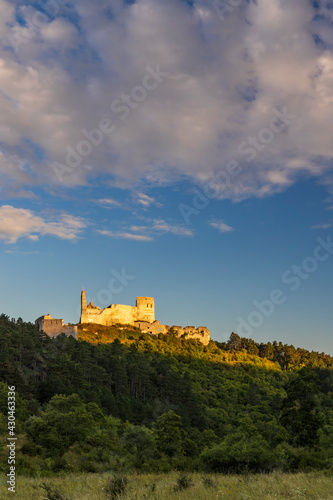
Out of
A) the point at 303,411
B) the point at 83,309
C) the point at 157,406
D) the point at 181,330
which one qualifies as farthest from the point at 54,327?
the point at 303,411

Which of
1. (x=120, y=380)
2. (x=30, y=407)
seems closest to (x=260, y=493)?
(x=30, y=407)

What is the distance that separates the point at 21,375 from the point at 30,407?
6.06 meters

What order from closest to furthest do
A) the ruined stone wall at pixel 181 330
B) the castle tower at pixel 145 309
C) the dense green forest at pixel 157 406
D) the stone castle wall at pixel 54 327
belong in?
1. the dense green forest at pixel 157 406
2. the stone castle wall at pixel 54 327
3. the ruined stone wall at pixel 181 330
4. the castle tower at pixel 145 309

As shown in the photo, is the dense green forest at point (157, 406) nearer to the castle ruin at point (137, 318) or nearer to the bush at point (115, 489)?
the castle ruin at point (137, 318)

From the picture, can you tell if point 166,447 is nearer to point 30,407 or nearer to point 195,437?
point 195,437

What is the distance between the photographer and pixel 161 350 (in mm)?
94875

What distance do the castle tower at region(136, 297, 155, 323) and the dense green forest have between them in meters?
12.7

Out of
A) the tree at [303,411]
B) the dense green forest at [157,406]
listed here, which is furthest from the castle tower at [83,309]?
the tree at [303,411]

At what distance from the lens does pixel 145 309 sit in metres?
126

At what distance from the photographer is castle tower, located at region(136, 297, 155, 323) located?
A: 125 meters

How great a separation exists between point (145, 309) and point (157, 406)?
222 ft

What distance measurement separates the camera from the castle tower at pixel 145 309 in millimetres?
124812

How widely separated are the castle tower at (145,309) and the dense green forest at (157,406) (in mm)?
12728

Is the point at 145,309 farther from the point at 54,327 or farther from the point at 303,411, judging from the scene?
the point at 303,411
